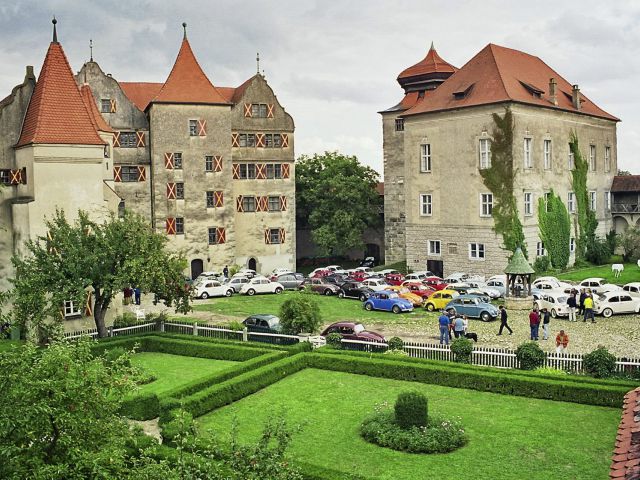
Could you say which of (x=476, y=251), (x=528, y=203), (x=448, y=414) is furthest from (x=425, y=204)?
(x=448, y=414)

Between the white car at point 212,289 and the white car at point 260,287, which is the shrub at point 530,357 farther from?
the white car at point 212,289

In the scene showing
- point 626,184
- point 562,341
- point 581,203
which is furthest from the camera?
point 626,184

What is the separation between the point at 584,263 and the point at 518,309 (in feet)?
60.7

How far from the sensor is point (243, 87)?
61906 millimetres

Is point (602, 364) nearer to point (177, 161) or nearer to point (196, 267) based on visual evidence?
point (196, 267)

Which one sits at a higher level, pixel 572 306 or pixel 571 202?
Answer: pixel 571 202

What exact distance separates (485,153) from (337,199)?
18632 millimetres

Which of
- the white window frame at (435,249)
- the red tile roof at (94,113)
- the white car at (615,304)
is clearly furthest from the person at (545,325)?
the red tile roof at (94,113)

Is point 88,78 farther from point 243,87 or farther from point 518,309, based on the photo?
point 518,309

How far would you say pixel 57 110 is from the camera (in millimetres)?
35594

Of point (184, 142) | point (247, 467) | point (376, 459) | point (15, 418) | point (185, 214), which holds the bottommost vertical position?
point (376, 459)

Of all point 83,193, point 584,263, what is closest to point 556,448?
point 83,193

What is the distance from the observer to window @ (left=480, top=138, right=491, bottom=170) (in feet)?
166

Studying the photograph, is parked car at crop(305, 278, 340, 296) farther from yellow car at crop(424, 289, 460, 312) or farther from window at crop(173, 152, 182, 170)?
window at crop(173, 152, 182, 170)
